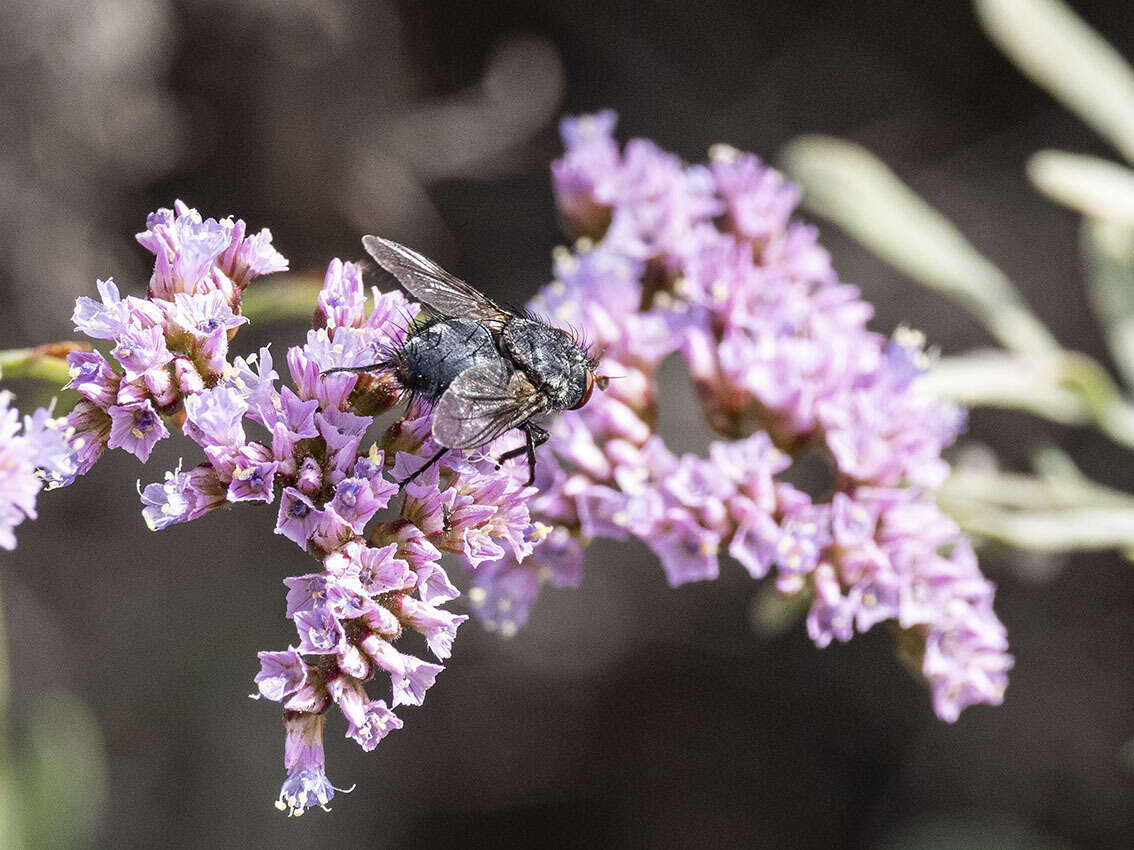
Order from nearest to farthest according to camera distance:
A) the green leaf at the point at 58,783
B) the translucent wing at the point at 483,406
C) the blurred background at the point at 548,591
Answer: the translucent wing at the point at 483,406 < the green leaf at the point at 58,783 < the blurred background at the point at 548,591

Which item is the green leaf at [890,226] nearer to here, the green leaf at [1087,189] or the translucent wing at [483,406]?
the green leaf at [1087,189]

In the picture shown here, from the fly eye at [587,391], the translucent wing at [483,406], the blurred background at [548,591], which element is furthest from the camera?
the blurred background at [548,591]

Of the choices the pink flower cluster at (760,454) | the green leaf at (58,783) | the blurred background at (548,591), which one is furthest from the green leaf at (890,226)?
the green leaf at (58,783)

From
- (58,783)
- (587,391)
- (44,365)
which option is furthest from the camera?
(58,783)

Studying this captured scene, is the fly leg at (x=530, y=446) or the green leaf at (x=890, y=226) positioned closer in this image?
Answer: the fly leg at (x=530, y=446)

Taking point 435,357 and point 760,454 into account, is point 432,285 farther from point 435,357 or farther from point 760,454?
point 760,454

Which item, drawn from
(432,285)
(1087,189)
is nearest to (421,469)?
(432,285)

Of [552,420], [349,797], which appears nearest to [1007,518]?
[552,420]

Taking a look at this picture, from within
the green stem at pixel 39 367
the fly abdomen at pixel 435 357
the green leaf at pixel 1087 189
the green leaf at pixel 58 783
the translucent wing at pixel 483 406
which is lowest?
the green leaf at pixel 58 783

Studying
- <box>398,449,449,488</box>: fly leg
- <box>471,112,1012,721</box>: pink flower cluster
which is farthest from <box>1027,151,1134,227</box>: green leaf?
<box>398,449,449,488</box>: fly leg

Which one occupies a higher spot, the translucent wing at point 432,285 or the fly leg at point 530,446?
the translucent wing at point 432,285
